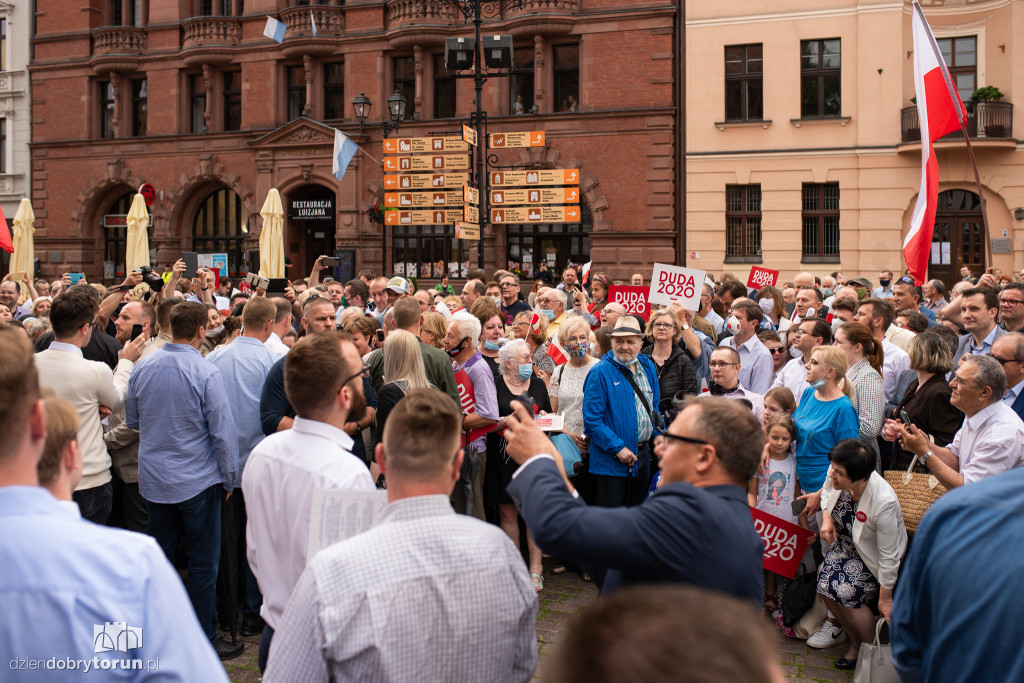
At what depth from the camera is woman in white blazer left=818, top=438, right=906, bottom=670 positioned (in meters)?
5.27

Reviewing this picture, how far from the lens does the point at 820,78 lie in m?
24.2

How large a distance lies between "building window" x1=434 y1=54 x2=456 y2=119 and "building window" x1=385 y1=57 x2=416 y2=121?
75 centimetres

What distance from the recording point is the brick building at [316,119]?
2520cm

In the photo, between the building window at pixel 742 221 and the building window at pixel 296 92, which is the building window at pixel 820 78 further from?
the building window at pixel 296 92

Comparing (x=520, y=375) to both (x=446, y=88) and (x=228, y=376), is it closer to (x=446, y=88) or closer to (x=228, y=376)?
(x=228, y=376)

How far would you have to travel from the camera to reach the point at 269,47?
28703 mm

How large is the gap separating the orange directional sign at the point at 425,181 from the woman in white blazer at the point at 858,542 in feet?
46.6

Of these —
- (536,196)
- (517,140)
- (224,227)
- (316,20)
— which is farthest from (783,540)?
(224,227)

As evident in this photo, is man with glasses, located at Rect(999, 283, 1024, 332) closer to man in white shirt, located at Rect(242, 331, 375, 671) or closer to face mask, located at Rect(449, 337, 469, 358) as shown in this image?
face mask, located at Rect(449, 337, 469, 358)

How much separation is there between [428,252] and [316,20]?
854cm

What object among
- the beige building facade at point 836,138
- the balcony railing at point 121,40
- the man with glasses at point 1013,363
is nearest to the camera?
the man with glasses at point 1013,363

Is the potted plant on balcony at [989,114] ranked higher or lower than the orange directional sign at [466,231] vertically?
higher

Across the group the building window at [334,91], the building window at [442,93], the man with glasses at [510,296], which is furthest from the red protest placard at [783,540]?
the building window at [334,91]

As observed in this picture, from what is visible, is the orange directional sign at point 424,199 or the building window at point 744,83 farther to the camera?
the building window at point 744,83
